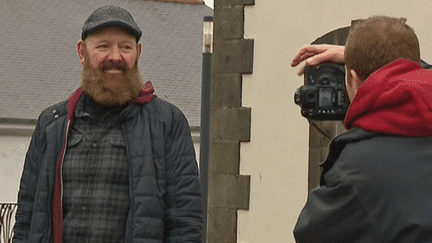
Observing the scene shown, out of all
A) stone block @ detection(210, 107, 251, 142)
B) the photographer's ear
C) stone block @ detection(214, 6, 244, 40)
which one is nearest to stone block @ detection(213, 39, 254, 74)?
stone block @ detection(214, 6, 244, 40)

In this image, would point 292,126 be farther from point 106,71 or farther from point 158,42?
point 158,42

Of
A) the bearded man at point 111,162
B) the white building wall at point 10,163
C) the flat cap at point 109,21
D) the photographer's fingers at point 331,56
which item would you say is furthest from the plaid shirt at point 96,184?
the white building wall at point 10,163

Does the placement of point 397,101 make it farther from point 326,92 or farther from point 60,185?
point 60,185

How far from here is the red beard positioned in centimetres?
318

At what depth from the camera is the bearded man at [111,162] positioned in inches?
118

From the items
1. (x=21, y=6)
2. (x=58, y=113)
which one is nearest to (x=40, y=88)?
(x=21, y=6)

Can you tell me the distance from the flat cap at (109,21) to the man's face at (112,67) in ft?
0.10

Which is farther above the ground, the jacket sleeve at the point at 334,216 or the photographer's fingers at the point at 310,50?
the photographer's fingers at the point at 310,50

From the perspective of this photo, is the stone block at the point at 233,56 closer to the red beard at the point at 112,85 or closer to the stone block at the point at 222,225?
the stone block at the point at 222,225

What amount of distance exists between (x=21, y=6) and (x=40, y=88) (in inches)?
140

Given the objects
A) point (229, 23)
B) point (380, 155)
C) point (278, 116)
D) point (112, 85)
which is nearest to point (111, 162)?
point (112, 85)

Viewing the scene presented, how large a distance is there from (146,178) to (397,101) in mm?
1240

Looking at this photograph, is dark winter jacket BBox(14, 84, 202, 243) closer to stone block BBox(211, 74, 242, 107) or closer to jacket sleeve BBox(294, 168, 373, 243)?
jacket sleeve BBox(294, 168, 373, 243)

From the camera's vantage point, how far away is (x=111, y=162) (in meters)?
3.06
